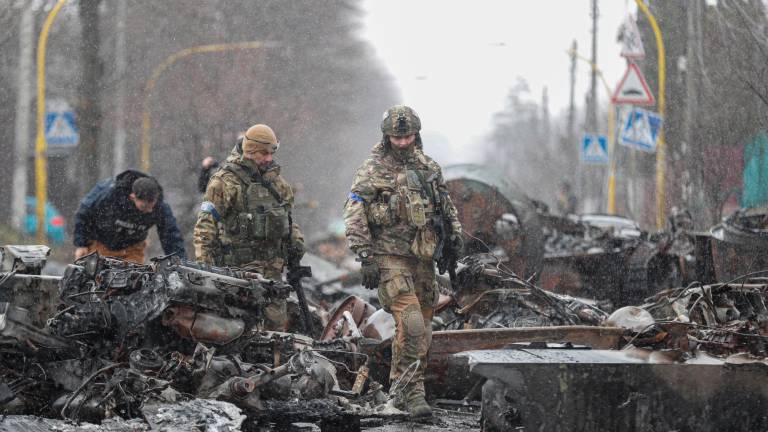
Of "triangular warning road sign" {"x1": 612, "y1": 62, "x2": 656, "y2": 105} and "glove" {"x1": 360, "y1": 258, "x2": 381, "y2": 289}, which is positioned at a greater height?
"triangular warning road sign" {"x1": 612, "y1": 62, "x2": 656, "y2": 105}

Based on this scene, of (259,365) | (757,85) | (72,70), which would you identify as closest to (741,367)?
(259,365)

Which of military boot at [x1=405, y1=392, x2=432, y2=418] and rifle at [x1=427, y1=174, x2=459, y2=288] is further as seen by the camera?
rifle at [x1=427, y1=174, x2=459, y2=288]

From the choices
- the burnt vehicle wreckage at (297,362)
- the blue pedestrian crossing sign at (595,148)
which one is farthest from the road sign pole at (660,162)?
the burnt vehicle wreckage at (297,362)

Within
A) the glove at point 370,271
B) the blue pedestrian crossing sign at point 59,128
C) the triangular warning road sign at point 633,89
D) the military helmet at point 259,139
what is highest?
the triangular warning road sign at point 633,89

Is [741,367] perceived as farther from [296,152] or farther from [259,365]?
[296,152]

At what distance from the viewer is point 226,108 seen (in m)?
31.8

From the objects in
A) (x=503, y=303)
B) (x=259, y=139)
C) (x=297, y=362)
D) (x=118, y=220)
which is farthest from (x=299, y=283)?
(x=297, y=362)

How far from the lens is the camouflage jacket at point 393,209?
6.86m

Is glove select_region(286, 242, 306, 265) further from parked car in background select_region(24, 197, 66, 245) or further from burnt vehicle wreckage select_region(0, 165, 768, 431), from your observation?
parked car in background select_region(24, 197, 66, 245)

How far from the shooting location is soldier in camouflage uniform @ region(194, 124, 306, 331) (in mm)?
7391

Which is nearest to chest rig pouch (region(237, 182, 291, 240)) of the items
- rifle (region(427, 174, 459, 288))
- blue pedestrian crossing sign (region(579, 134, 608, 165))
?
rifle (region(427, 174, 459, 288))

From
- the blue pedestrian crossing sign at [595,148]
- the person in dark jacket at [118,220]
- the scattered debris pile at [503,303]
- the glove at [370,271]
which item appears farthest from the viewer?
the blue pedestrian crossing sign at [595,148]

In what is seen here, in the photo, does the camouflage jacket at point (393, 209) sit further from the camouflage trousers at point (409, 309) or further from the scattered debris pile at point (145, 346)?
the scattered debris pile at point (145, 346)

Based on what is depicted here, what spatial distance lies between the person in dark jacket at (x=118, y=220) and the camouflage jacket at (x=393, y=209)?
2.04 m
